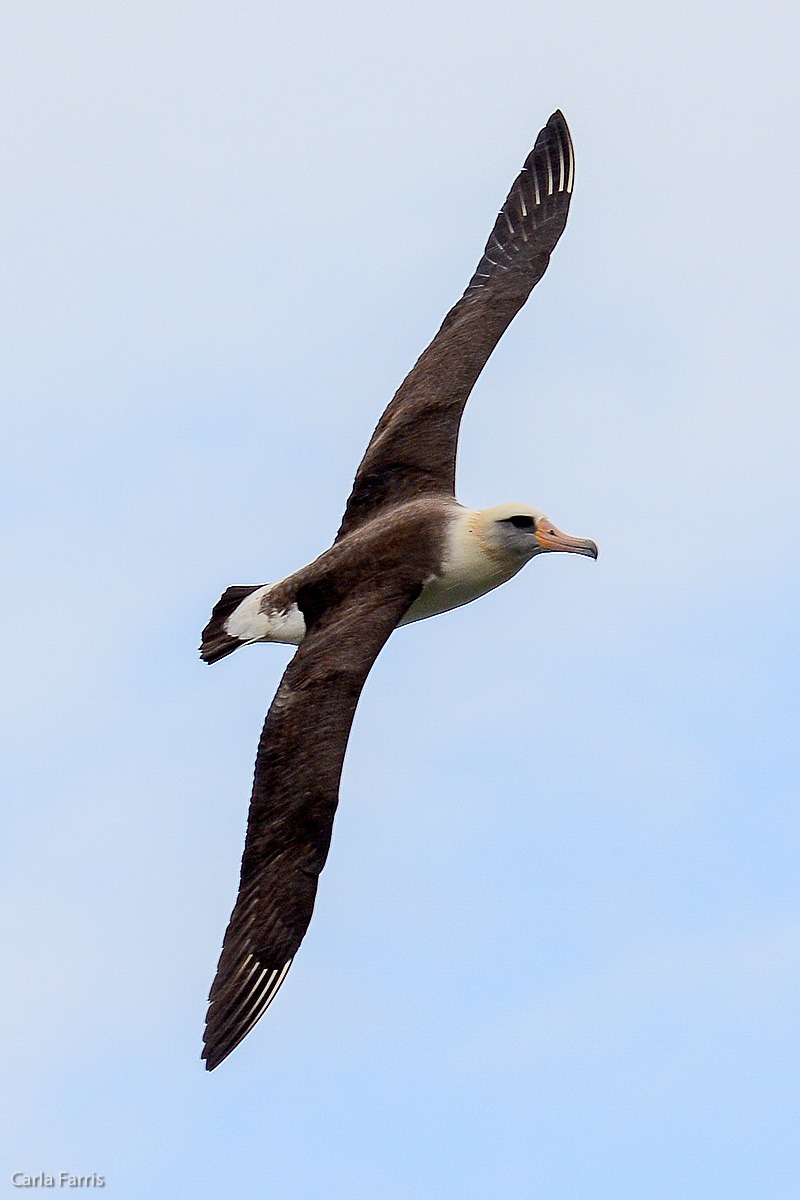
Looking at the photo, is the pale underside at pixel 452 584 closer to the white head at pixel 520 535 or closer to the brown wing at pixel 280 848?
the white head at pixel 520 535

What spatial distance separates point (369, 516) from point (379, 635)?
1.84m

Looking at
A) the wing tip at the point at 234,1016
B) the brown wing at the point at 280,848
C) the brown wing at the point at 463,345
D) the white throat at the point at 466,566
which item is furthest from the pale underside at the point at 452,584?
the wing tip at the point at 234,1016

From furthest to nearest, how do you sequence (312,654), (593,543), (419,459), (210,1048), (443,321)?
(443,321) → (419,459) → (593,543) → (312,654) → (210,1048)

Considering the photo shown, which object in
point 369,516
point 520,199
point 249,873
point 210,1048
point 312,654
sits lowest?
point 210,1048

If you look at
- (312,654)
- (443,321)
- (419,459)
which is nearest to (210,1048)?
(312,654)

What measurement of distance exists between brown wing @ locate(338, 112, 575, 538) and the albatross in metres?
0.01

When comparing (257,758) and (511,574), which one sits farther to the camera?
(511,574)

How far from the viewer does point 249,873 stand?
12453 millimetres

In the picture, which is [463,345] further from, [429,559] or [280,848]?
[280,848]

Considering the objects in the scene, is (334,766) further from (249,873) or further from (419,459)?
(419,459)

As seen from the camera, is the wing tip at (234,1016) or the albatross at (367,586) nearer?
the wing tip at (234,1016)

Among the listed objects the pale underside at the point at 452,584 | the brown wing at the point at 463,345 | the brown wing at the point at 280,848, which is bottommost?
the brown wing at the point at 280,848

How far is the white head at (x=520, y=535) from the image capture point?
1398 cm

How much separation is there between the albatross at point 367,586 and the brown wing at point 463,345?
1 cm
